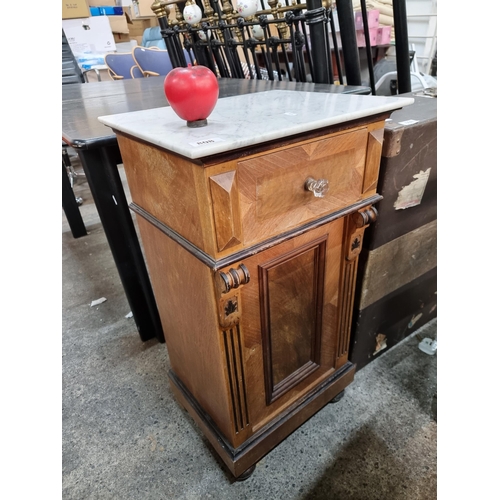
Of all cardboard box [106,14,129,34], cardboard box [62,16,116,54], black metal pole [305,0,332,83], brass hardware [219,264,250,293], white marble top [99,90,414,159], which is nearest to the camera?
white marble top [99,90,414,159]

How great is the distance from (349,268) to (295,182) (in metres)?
0.36

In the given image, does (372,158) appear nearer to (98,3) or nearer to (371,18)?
(371,18)

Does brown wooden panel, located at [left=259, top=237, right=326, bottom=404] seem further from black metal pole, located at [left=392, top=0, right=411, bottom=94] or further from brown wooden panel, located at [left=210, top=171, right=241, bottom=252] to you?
black metal pole, located at [left=392, top=0, right=411, bottom=94]

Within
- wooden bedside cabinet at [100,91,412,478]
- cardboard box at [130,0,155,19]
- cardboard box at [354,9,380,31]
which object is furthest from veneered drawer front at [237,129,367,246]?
cardboard box at [130,0,155,19]

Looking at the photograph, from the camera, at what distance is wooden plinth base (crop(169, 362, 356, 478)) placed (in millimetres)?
915

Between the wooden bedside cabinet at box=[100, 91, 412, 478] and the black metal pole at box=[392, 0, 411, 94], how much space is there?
2.16ft

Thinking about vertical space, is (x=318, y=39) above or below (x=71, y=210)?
above

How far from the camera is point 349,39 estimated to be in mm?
1132

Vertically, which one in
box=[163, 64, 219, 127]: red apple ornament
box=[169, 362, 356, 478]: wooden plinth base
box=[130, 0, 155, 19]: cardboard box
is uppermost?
box=[130, 0, 155, 19]: cardboard box

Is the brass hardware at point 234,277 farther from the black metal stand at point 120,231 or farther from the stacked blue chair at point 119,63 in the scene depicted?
the stacked blue chair at point 119,63

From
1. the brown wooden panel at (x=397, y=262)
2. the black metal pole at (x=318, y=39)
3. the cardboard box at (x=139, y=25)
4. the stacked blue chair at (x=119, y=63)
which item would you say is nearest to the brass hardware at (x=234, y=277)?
the brown wooden panel at (x=397, y=262)

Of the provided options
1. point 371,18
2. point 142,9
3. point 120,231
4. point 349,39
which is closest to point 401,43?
point 349,39

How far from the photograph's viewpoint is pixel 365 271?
3.38 ft

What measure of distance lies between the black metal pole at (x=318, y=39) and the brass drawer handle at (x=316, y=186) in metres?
0.65
